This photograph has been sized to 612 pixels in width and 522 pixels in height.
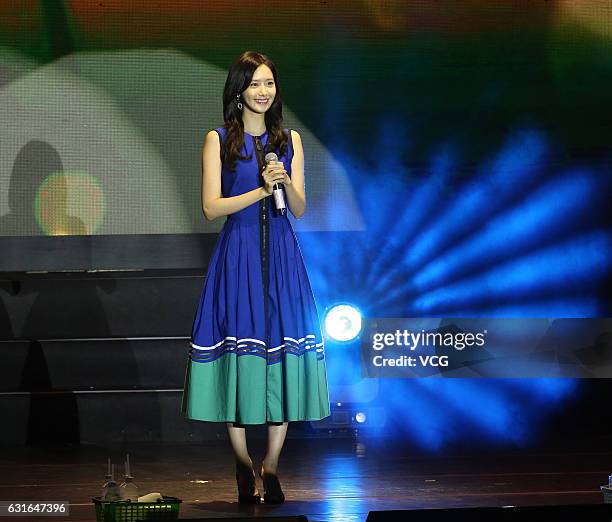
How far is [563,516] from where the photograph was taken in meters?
1.91

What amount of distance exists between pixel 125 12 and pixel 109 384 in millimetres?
1625

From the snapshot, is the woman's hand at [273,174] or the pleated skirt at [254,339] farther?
the pleated skirt at [254,339]

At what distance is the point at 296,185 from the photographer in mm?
2902

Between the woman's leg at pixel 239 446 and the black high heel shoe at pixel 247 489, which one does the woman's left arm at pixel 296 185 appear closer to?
the woman's leg at pixel 239 446

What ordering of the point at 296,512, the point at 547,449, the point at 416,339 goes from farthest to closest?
the point at 416,339 < the point at 547,449 < the point at 296,512

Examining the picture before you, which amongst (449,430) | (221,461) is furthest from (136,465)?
(449,430)

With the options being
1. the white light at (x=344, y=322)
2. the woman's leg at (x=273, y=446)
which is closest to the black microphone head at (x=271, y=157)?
the woman's leg at (x=273, y=446)

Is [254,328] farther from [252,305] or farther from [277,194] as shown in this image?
[277,194]

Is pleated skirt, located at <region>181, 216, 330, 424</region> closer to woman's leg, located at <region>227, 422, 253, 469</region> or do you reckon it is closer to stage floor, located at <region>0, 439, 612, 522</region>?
woman's leg, located at <region>227, 422, 253, 469</region>

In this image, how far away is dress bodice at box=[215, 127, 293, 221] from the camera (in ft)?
9.40

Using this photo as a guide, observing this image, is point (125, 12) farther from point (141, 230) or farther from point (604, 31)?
point (604, 31)

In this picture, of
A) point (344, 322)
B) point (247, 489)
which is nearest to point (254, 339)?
point (247, 489)

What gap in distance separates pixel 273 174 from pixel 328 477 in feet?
3.85

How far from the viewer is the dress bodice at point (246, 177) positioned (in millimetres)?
2865
